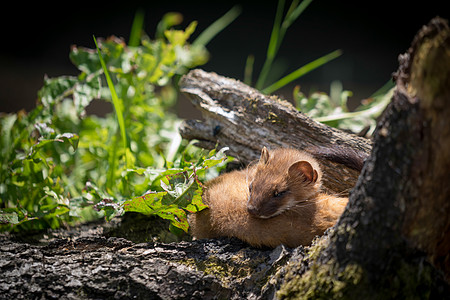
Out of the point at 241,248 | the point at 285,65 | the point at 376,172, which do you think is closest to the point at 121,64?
the point at 241,248

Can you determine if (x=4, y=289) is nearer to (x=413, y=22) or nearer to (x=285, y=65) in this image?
(x=285, y=65)

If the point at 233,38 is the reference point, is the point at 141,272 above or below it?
Result: below

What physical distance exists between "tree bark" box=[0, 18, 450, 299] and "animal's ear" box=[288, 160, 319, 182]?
0.31 metres

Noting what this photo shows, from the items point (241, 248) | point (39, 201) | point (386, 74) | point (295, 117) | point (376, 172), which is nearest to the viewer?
point (376, 172)

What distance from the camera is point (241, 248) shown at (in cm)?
150

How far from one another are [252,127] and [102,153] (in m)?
1.26

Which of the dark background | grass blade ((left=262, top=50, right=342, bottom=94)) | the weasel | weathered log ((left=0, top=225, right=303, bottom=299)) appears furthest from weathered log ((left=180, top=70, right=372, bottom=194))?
the dark background

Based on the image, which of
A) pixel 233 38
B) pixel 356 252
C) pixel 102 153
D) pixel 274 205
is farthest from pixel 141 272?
pixel 233 38

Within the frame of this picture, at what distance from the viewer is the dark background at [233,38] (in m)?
4.93

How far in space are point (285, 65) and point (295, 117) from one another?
138 inches

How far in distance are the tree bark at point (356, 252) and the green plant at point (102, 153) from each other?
0.26 meters

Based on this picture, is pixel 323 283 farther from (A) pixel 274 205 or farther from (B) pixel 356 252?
(A) pixel 274 205

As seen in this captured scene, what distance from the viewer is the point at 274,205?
1.55m

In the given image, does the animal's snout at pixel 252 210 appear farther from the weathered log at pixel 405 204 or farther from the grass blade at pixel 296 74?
the grass blade at pixel 296 74
